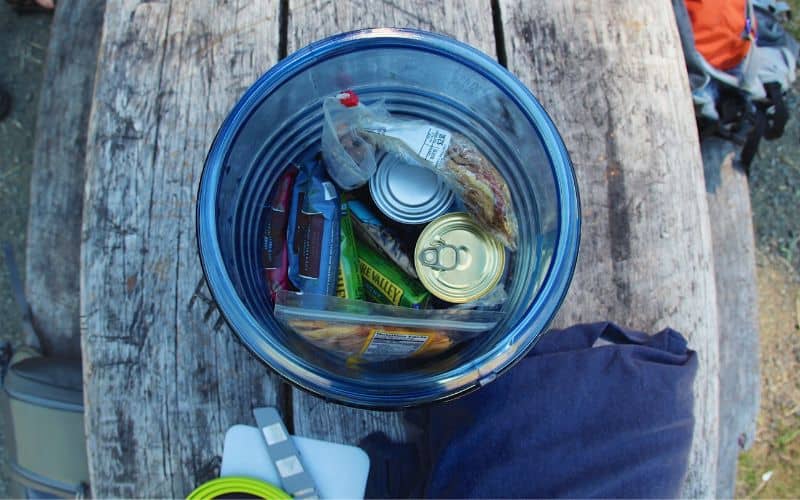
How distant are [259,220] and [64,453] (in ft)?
2.23

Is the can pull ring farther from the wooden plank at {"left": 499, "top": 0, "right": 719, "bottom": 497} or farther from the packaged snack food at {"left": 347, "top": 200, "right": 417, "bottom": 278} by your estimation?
the wooden plank at {"left": 499, "top": 0, "right": 719, "bottom": 497}

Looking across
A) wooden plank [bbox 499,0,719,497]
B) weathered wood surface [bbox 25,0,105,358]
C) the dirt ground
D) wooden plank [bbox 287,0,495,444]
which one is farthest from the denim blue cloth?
the dirt ground

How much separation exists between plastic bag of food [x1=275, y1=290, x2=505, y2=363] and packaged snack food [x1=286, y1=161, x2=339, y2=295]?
5 cm

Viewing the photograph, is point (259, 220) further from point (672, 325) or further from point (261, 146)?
point (672, 325)

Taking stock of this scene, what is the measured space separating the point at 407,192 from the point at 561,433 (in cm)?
32

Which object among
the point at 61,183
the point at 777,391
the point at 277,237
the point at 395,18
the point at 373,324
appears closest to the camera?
the point at 373,324

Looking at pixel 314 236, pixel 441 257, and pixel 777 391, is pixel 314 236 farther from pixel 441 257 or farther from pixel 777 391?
pixel 777 391

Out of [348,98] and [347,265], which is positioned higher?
[348,98]

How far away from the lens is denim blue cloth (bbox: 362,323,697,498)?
66 centimetres

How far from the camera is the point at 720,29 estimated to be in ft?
3.87

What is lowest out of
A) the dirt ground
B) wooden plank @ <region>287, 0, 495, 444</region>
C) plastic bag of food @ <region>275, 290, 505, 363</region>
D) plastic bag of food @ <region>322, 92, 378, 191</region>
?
the dirt ground

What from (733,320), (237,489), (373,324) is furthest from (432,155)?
(733,320)

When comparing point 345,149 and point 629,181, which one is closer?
point 345,149

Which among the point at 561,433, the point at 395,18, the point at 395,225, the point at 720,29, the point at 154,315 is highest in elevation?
the point at 720,29
